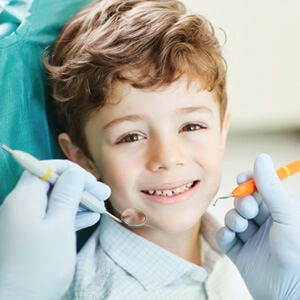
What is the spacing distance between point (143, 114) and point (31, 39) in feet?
1.41

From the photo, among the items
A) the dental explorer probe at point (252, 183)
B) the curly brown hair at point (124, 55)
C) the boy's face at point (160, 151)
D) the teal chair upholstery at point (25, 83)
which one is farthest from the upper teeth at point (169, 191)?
the teal chair upholstery at point (25, 83)

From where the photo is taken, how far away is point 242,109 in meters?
3.22

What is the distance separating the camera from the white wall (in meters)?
2.91

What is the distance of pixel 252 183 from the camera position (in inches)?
48.0

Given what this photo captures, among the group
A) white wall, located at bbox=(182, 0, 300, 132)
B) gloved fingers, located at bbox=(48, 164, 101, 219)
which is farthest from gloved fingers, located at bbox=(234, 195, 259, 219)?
white wall, located at bbox=(182, 0, 300, 132)

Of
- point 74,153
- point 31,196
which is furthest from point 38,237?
point 74,153

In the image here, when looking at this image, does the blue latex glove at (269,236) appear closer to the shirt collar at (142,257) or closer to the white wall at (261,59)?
the shirt collar at (142,257)

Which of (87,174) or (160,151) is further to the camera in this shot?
(160,151)

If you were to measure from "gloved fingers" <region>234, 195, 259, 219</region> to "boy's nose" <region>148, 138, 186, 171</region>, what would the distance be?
0.19 meters

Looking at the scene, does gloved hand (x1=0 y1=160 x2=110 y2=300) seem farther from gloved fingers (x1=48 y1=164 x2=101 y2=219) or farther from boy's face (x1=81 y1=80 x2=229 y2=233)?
boy's face (x1=81 y1=80 x2=229 y2=233)

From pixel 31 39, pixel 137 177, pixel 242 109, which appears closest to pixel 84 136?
pixel 137 177

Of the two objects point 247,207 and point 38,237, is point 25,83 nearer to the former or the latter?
point 38,237

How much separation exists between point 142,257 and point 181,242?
6.3 inches

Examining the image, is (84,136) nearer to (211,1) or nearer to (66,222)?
(66,222)
